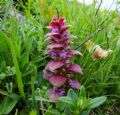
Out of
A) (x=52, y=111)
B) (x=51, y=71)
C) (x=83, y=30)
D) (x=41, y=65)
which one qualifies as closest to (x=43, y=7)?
(x=83, y=30)

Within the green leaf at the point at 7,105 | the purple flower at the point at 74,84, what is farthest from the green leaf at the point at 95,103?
the green leaf at the point at 7,105

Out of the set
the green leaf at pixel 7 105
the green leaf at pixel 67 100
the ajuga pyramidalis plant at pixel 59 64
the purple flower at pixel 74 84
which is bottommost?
the green leaf at pixel 7 105

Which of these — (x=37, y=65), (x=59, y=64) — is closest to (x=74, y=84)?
(x=59, y=64)

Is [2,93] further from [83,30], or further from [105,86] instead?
[83,30]

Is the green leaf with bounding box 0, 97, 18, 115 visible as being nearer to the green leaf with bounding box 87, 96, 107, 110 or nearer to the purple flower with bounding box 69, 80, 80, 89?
the purple flower with bounding box 69, 80, 80, 89

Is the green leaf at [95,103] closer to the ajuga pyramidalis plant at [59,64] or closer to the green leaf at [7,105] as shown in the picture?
the ajuga pyramidalis plant at [59,64]

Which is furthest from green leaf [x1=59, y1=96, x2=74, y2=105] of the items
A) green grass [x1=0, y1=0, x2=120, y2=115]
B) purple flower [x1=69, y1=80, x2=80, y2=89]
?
purple flower [x1=69, y1=80, x2=80, y2=89]
